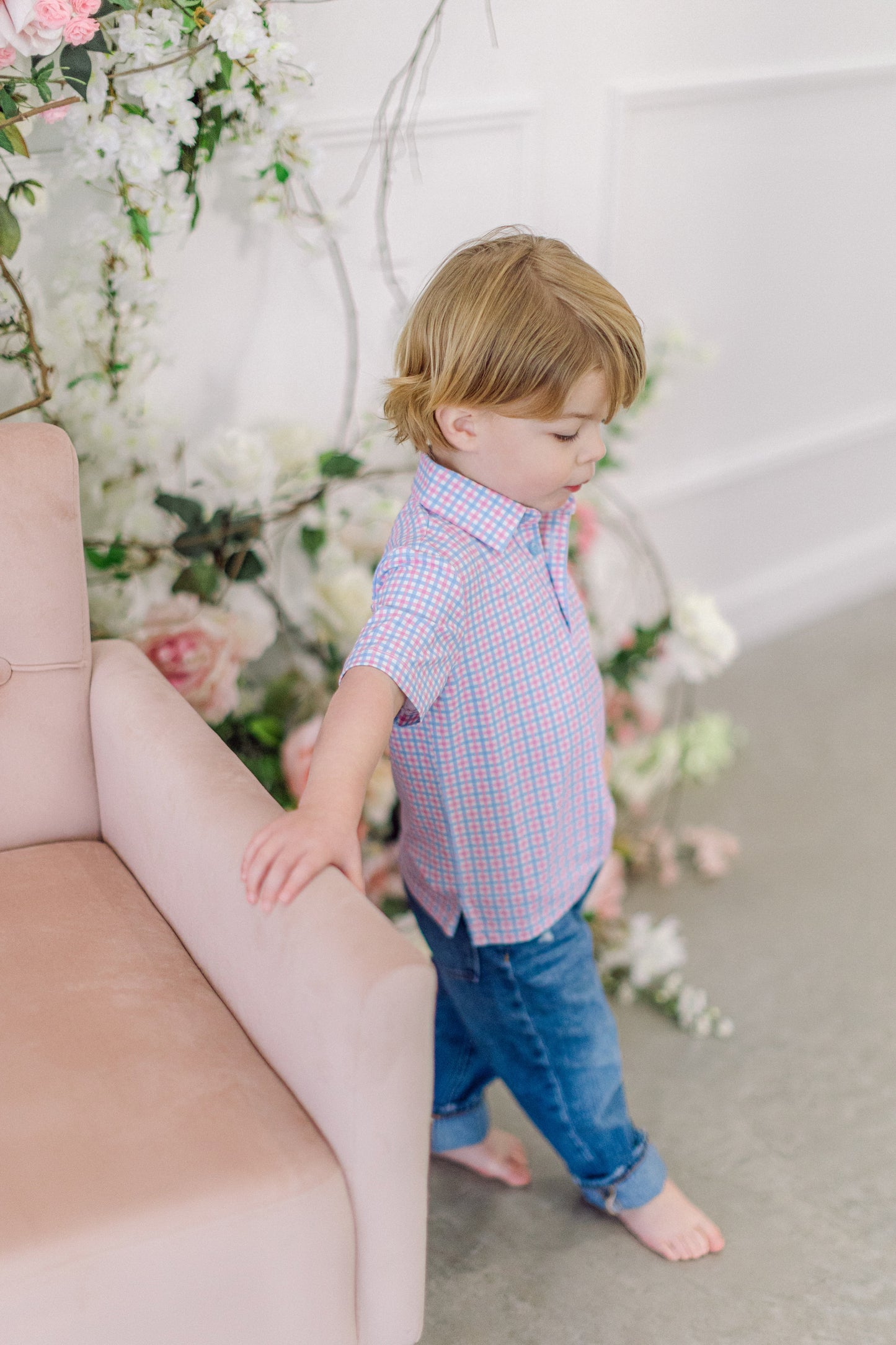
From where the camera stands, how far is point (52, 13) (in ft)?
3.61

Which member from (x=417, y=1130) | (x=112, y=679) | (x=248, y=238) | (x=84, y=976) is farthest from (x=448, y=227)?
(x=417, y=1130)

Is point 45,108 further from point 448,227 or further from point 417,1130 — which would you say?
point 417,1130

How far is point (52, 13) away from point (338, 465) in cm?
61

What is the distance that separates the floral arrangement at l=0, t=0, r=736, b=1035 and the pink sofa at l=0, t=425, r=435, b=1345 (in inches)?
11.5

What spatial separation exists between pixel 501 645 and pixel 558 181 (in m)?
1.10

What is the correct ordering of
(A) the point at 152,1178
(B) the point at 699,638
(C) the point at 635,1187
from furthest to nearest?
(B) the point at 699,638, (C) the point at 635,1187, (A) the point at 152,1178

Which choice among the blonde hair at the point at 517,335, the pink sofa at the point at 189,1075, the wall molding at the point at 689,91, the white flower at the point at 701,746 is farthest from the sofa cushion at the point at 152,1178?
the wall molding at the point at 689,91

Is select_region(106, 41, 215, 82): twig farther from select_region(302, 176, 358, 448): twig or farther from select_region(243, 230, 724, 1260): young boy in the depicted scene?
select_region(243, 230, 724, 1260): young boy

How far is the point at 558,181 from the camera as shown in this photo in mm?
1881

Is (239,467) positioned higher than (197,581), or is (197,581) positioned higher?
(239,467)

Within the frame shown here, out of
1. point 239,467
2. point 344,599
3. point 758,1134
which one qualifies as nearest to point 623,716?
point 344,599

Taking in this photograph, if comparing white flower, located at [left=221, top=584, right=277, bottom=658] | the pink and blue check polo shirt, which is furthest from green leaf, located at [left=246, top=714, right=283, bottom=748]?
the pink and blue check polo shirt

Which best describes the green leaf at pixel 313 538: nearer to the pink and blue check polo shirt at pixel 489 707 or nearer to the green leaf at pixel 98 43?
the pink and blue check polo shirt at pixel 489 707

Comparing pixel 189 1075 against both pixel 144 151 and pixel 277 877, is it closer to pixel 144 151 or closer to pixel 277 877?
pixel 277 877
